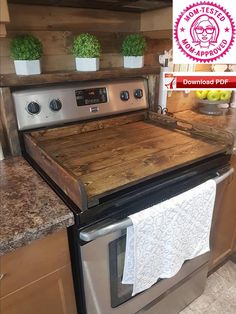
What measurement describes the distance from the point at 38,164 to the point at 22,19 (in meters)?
0.62

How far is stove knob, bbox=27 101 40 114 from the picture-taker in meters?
1.02

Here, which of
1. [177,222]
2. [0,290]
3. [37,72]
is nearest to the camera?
[0,290]

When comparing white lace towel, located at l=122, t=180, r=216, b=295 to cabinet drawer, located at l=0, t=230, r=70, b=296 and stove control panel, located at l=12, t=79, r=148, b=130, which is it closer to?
cabinet drawer, located at l=0, t=230, r=70, b=296

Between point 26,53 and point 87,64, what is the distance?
0.90 ft

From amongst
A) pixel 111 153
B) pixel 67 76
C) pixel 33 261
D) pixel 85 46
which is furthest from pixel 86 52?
pixel 33 261

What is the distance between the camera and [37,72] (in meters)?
1.01

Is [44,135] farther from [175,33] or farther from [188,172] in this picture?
[175,33]

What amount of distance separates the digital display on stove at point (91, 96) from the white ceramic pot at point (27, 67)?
0.20 metres

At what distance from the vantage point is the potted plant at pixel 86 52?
1.08 metres

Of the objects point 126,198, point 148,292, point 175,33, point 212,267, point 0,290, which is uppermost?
point 175,33

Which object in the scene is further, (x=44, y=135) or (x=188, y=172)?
(x=44, y=135)

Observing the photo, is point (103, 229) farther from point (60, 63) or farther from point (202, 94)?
point (202, 94)

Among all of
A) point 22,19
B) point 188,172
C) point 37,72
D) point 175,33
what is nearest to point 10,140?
point 37,72

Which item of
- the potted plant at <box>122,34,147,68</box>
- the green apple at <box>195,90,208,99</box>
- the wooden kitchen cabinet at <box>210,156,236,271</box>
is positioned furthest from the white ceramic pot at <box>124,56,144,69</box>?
the wooden kitchen cabinet at <box>210,156,236,271</box>
